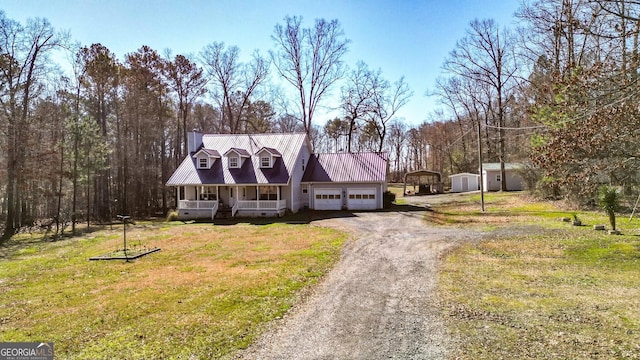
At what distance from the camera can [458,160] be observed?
48344 millimetres

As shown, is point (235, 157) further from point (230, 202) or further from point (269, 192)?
point (269, 192)

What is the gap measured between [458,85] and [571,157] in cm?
3307

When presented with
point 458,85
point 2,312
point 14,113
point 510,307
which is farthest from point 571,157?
point 458,85

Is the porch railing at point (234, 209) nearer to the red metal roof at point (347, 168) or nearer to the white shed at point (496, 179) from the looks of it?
the red metal roof at point (347, 168)

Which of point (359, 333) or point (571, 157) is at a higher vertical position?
point (571, 157)

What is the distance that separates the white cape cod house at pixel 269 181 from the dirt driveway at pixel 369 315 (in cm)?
1301

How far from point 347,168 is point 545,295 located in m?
20.0

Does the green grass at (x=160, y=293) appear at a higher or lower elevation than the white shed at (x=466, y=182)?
lower

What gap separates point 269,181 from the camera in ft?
80.9

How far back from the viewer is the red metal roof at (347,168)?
86.6 feet

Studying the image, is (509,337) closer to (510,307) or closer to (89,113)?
(510,307)

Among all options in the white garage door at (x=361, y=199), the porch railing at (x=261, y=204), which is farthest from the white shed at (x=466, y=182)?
the porch railing at (x=261, y=204)

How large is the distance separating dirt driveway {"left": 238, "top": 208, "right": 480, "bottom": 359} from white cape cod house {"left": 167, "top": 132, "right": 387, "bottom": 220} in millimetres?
13007

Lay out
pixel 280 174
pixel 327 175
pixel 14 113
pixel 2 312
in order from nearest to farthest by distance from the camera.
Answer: pixel 2 312 < pixel 14 113 < pixel 280 174 < pixel 327 175
